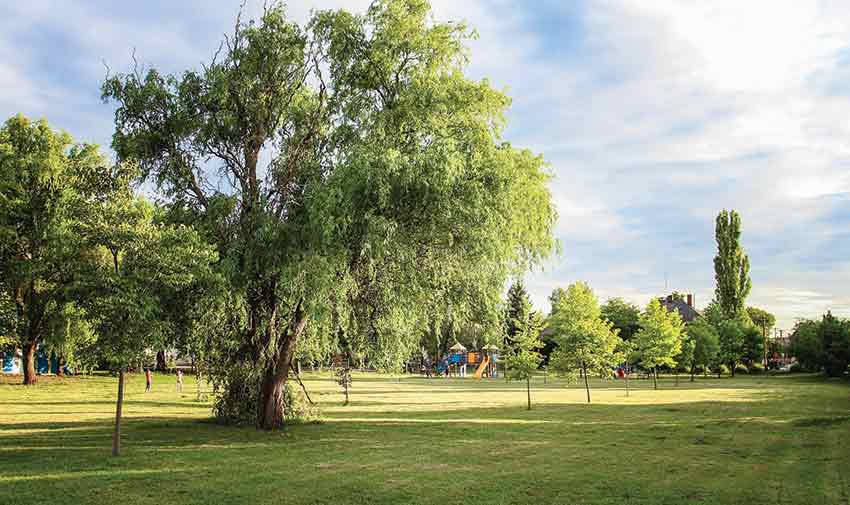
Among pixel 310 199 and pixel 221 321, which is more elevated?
pixel 310 199

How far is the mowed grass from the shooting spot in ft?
41.2

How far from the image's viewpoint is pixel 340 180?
1872cm

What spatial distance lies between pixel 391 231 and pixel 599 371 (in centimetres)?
2495

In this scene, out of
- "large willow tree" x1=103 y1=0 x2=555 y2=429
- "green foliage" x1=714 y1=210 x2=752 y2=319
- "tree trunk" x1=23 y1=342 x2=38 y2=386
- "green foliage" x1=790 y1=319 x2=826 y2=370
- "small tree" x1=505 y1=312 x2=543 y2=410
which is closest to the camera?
"large willow tree" x1=103 y1=0 x2=555 y2=429

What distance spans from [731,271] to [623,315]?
13.6 metres

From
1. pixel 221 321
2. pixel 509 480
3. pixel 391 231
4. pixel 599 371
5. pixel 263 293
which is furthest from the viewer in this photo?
pixel 599 371

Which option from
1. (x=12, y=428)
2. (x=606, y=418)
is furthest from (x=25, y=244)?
(x=606, y=418)

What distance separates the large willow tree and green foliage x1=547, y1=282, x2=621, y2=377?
18.5 m

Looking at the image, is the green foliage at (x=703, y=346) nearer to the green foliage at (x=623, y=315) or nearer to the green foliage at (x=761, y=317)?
the green foliage at (x=623, y=315)

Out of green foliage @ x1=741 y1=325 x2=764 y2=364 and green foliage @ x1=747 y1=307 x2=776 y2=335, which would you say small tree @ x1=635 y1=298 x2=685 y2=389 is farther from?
green foliage @ x1=747 y1=307 x2=776 y2=335

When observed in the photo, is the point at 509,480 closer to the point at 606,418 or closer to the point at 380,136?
the point at 380,136

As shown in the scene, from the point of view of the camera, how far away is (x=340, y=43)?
21531mm

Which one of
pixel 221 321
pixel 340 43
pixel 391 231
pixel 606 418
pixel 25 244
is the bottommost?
pixel 606 418

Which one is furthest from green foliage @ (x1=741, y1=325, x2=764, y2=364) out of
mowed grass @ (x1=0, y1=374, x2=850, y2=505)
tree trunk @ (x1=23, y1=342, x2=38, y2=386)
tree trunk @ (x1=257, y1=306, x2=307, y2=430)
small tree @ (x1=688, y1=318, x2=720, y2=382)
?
tree trunk @ (x1=23, y1=342, x2=38, y2=386)
